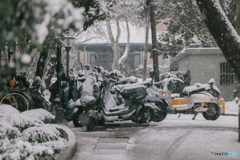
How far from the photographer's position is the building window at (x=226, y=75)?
19.7 m

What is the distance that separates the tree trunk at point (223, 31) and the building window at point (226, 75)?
14.1 metres

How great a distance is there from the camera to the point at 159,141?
8094 mm

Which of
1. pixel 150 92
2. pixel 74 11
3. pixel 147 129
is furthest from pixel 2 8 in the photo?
pixel 150 92

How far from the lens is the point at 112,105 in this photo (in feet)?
36.4

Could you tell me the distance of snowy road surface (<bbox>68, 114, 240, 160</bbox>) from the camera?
21.8 ft

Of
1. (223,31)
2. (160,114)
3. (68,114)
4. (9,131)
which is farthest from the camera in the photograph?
(68,114)

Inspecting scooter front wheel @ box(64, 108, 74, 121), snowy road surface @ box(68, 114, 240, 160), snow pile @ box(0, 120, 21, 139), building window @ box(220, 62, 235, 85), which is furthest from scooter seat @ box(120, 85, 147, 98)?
building window @ box(220, 62, 235, 85)

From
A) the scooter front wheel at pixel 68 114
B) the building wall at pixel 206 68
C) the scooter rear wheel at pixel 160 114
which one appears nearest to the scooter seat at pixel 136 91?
the scooter rear wheel at pixel 160 114

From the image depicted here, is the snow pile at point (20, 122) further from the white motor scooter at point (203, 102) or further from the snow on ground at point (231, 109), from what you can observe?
the snow on ground at point (231, 109)

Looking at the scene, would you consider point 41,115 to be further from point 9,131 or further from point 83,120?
point 9,131

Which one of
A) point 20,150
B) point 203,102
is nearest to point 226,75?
point 203,102

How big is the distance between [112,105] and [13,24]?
29.0 feet

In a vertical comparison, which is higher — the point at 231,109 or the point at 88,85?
the point at 88,85

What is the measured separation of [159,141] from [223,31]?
10.7ft
